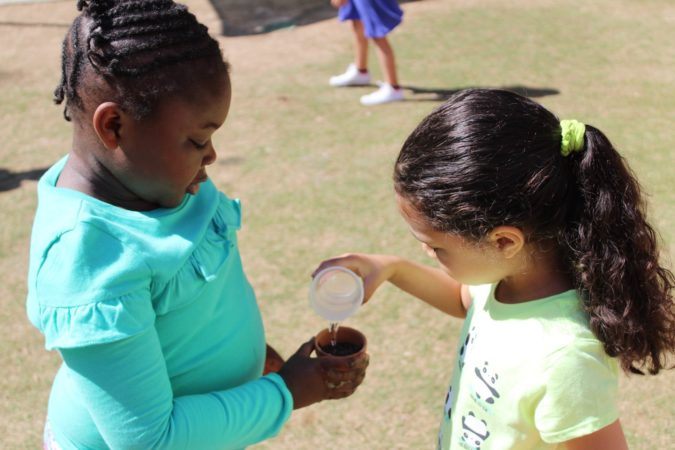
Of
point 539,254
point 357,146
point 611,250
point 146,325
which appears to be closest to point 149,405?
point 146,325

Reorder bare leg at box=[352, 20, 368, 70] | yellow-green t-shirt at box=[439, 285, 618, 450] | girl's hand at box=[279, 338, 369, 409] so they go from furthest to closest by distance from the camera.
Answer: bare leg at box=[352, 20, 368, 70], girl's hand at box=[279, 338, 369, 409], yellow-green t-shirt at box=[439, 285, 618, 450]

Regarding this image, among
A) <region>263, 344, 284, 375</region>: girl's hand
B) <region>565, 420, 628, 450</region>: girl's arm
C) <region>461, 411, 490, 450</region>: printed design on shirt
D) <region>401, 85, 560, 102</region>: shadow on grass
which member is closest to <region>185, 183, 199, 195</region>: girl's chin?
<region>263, 344, 284, 375</region>: girl's hand

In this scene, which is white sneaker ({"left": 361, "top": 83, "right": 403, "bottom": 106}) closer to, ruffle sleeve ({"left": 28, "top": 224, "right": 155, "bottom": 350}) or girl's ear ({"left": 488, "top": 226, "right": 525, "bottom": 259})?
girl's ear ({"left": 488, "top": 226, "right": 525, "bottom": 259})

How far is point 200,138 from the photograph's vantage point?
166 centimetres

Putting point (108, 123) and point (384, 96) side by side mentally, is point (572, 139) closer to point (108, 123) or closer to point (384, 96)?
point (108, 123)

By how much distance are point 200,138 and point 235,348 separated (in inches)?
21.0

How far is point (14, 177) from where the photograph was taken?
223 inches

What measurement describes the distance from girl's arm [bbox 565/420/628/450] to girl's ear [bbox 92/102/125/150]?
112cm

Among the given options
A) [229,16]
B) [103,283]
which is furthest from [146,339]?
[229,16]

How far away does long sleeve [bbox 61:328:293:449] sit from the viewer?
153cm

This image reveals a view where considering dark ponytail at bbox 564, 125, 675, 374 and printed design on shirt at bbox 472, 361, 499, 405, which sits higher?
dark ponytail at bbox 564, 125, 675, 374

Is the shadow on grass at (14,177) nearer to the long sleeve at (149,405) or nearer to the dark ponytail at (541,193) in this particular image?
the long sleeve at (149,405)

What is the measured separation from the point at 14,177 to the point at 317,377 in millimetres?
4430

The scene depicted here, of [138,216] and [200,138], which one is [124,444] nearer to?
[138,216]
